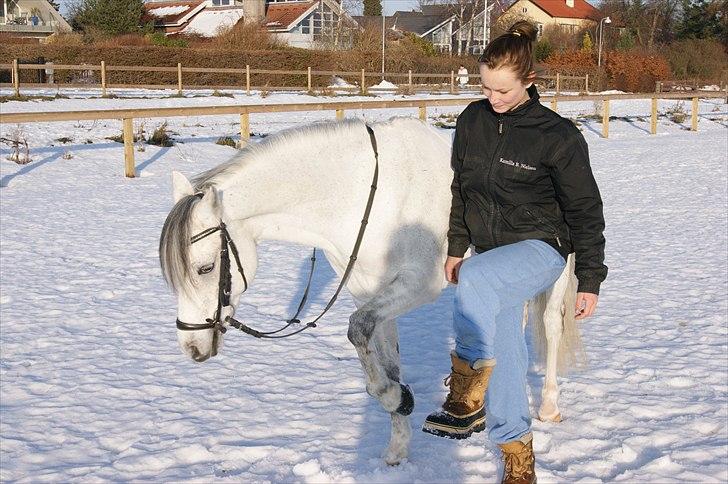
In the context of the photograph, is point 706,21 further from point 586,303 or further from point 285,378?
point 586,303

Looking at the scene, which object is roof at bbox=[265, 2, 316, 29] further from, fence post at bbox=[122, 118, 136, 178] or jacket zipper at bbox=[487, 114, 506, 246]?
jacket zipper at bbox=[487, 114, 506, 246]

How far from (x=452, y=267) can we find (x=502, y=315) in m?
0.41

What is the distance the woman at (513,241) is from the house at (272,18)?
155 ft

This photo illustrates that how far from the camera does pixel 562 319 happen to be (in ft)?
13.5

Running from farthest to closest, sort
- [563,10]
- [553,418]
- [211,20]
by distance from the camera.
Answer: [563,10] < [211,20] < [553,418]

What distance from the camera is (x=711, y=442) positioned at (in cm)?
355

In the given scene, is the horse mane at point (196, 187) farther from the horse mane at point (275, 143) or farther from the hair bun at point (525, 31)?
the hair bun at point (525, 31)

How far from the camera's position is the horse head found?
9.81 ft

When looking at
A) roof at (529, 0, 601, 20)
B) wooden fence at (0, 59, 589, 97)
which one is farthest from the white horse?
roof at (529, 0, 601, 20)

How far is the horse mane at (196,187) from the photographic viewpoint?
2982 mm

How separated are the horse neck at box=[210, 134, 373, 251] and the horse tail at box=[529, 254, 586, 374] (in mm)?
1290

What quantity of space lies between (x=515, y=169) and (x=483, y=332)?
0.60 meters

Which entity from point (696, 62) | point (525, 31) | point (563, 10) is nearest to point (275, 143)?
point (525, 31)

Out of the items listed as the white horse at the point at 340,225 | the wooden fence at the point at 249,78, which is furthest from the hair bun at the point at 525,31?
the wooden fence at the point at 249,78
